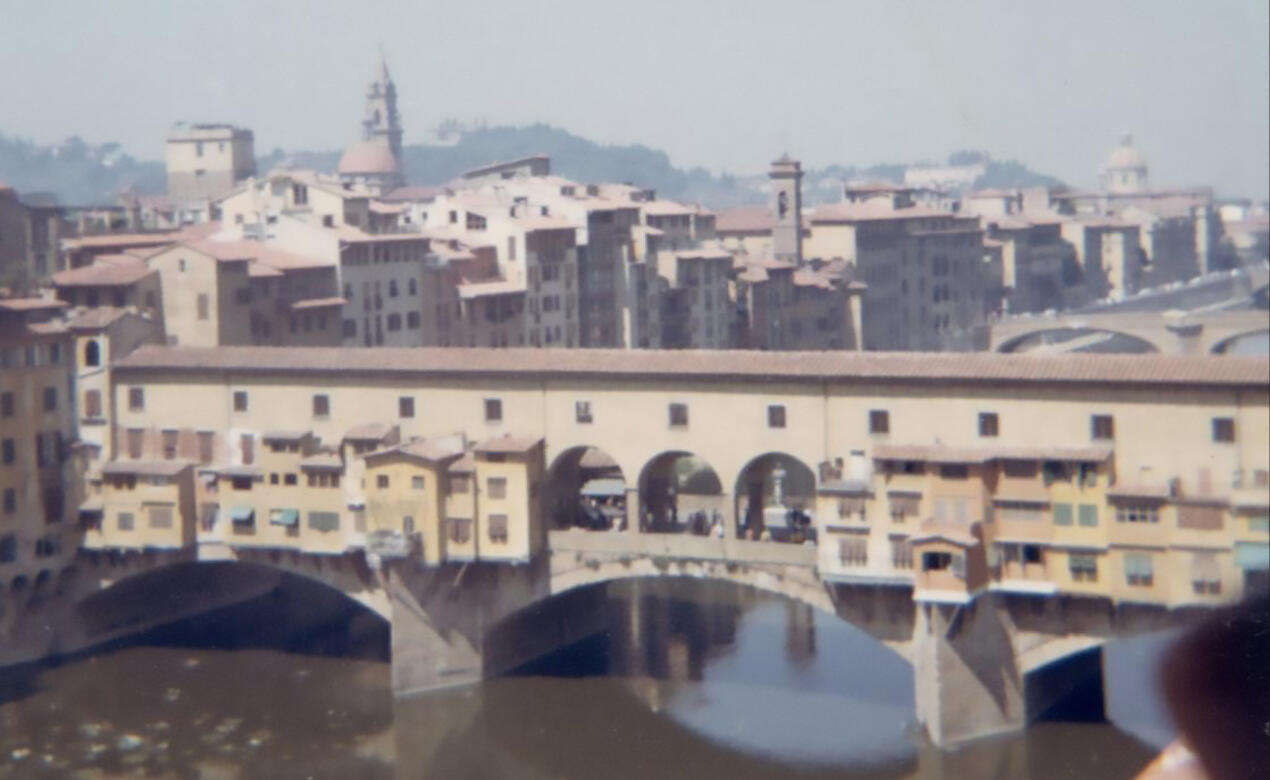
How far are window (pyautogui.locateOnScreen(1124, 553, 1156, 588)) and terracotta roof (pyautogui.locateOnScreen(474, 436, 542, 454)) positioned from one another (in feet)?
15.3

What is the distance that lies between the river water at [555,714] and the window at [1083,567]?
69 cm

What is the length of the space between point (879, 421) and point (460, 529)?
11.5 ft

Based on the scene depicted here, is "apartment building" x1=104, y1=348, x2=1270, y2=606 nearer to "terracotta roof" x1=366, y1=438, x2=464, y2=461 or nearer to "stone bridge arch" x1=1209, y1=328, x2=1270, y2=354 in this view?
"terracotta roof" x1=366, y1=438, x2=464, y2=461

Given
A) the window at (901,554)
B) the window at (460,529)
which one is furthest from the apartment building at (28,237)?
the window at (901,554)

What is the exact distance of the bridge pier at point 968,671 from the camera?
39.1 ft

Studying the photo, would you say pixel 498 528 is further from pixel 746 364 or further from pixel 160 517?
pixel 160 517

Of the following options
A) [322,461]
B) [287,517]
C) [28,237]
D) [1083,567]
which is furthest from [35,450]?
[28,237]

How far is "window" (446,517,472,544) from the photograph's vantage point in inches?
544

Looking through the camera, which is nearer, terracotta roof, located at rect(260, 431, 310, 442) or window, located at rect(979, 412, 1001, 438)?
window, located at rect(979, 412, 1001, 438)

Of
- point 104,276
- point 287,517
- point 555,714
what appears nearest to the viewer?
point 555,714

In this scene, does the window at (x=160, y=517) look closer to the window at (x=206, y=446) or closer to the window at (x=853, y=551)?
the window at (x=206, y=446)

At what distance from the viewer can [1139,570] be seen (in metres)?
11.6

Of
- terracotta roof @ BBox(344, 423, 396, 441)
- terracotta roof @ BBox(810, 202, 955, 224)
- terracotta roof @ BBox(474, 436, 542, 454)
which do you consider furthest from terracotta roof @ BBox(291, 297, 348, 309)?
terracotta roof @ BBox(810, 202, 955, 224)

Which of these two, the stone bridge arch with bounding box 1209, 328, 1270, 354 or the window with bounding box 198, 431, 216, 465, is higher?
the stone bridge arch with bounding box 1209, 328, 1270, 354
